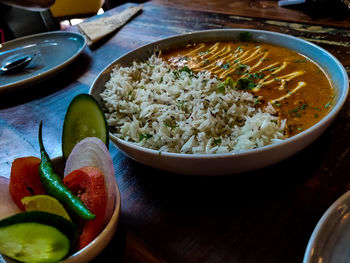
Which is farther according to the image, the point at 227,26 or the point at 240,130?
the point at 227,26

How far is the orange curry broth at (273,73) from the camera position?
954 millimetres

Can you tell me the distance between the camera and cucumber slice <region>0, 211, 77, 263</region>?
1.62 ft

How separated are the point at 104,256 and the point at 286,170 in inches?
20.8

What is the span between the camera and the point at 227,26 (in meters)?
1.79

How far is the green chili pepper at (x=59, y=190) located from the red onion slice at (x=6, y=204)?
0.07 m

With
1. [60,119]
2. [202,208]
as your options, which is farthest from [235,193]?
[60,119]

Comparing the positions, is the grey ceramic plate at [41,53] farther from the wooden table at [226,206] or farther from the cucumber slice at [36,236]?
the cucumber slice at [36,236]

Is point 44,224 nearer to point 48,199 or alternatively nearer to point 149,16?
point 48,199

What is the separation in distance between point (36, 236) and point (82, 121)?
37 centimetres

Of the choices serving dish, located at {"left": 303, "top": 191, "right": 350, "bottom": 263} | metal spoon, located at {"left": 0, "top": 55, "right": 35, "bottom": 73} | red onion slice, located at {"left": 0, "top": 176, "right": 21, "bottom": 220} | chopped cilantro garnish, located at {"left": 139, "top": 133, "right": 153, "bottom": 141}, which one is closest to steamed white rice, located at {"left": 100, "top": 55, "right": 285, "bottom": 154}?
chopped cilantro garnish, located at {"left": 139, "top": 133, "right": 153, "bottom": 141}

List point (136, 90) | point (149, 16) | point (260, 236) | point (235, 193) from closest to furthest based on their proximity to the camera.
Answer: point (260, 236) → point (235, 193) → point (136, 90) → point (149, 16)

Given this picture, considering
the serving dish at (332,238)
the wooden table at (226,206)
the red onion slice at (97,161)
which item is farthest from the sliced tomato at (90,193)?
the serving dish at (332,238)

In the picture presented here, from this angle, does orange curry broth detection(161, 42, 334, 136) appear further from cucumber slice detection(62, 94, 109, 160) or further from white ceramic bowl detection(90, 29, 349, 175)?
cucumber slice detection(62, 94, 109, 160)

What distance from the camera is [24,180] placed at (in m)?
0.67
